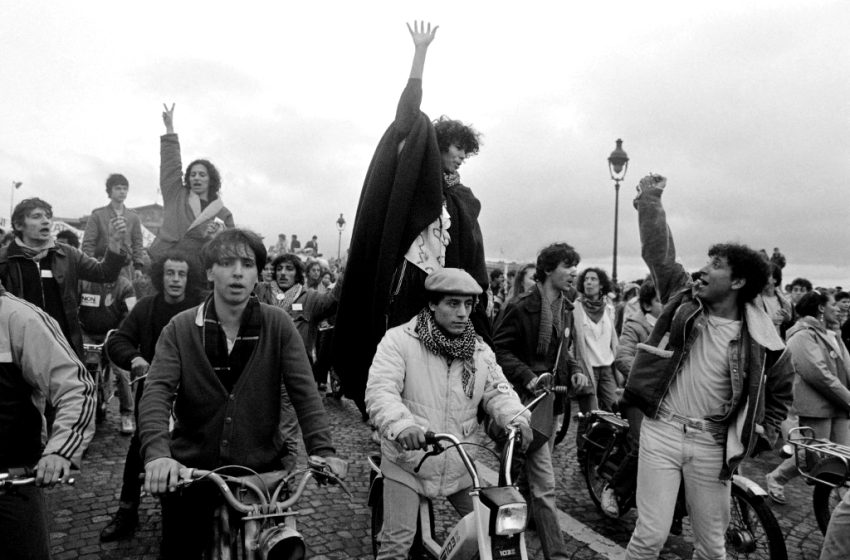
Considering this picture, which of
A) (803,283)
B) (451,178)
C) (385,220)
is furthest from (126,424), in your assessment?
(803,283)

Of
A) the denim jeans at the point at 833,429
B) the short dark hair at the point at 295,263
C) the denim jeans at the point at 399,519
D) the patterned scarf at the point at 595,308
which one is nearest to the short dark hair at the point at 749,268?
the denim jeans at the point at 399,519

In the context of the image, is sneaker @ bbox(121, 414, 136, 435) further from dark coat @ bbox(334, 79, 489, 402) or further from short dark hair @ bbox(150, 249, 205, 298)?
dark coat @ bbox(334, 79, 489, 402)

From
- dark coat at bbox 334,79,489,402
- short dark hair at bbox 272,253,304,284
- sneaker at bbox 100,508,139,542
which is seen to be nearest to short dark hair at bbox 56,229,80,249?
short dark hair at bbox 272,253,304,284

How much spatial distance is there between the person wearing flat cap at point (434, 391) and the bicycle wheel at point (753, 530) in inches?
83.3

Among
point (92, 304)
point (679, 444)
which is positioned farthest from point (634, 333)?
point (92, 304)

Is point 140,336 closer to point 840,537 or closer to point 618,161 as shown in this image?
point 840,537

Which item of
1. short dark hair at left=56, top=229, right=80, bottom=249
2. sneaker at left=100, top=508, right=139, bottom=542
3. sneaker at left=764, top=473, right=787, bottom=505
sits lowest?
sneaker at left=764, top=473, right=787, bottom=505

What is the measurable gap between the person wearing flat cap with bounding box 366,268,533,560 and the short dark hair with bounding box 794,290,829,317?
435 cm

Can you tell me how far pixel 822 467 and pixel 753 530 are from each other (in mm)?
790

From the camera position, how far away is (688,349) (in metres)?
3.45

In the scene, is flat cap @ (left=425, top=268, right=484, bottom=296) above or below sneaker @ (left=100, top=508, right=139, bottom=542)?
above

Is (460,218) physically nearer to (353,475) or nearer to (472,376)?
(472,376)

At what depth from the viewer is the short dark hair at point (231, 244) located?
2.84 metres

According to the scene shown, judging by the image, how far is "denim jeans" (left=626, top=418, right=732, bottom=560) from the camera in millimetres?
3281
